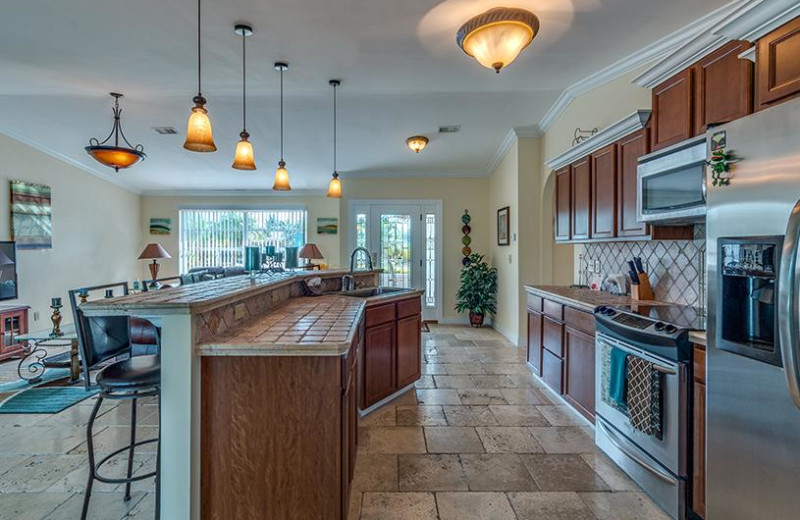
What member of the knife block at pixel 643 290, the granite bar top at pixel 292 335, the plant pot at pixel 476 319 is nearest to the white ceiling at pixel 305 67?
the knife block at pixel 643 290

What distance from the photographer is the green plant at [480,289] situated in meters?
6.23

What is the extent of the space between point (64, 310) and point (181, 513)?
647 centimetres

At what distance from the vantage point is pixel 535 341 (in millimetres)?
3600

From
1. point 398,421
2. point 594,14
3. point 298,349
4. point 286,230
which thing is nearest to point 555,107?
point 594,14

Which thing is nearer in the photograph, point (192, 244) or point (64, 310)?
point (64, 310)

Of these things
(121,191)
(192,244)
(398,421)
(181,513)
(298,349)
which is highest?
(121,191)

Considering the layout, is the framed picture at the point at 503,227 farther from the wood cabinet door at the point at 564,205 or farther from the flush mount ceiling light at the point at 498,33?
the flush mount ceiling light at the point at 498,33

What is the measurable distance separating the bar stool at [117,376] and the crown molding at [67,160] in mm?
5006

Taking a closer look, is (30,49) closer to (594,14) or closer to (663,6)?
(594,14)

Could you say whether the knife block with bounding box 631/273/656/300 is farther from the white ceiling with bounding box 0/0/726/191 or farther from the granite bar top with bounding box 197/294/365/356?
the granite bar top with bounding box 197/294/365/356

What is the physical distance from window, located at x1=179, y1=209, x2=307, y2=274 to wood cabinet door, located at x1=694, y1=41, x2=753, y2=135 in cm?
745

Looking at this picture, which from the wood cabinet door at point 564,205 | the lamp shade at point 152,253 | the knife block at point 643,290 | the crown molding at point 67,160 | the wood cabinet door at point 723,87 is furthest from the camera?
the lamp shade at point 152,253

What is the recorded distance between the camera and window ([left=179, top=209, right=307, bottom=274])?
8.41m

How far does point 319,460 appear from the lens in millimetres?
1588
